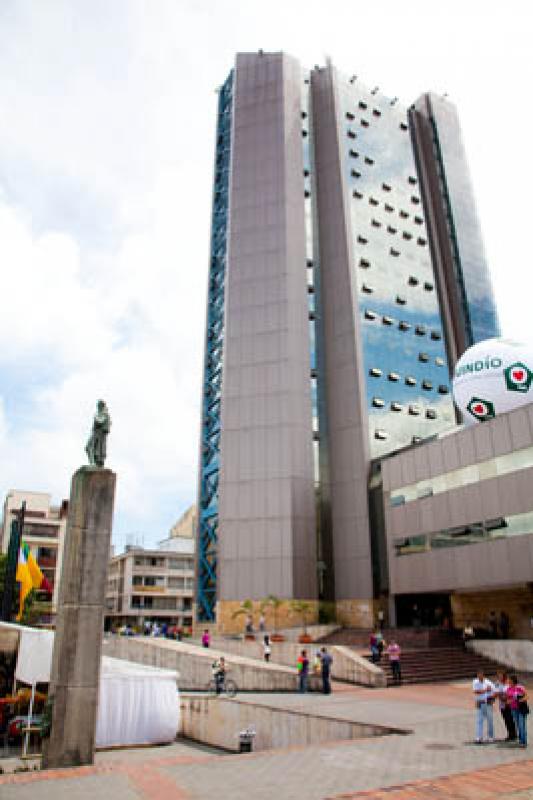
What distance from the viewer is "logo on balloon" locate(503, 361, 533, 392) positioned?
3366cm

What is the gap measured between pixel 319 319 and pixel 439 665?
31.6 metres

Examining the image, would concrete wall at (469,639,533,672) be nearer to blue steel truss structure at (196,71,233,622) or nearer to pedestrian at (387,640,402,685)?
pedestrian at (387,640,402,685)

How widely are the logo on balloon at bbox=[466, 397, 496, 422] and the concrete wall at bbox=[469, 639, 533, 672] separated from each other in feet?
40.4

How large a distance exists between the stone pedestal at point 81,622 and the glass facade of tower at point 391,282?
116 ft

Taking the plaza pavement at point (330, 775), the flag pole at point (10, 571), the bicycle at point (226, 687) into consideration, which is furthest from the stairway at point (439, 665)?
the flag pole at point (10, 571)

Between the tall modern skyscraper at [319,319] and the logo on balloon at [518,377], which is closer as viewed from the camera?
the logo on balloon at [518,377]

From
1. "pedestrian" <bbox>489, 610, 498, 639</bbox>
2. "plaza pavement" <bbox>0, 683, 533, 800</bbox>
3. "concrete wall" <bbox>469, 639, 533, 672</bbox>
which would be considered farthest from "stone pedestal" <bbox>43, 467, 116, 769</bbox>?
"pedestrian" <bbox>489, 610, 498, 639</bbox>

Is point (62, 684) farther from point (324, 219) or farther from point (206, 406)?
point (324, 219)

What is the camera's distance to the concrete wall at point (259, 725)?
16172 millimetres

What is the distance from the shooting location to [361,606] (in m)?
43.7

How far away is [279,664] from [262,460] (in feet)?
61.4

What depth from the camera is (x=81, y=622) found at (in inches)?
571

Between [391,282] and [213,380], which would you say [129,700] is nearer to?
[213,380]

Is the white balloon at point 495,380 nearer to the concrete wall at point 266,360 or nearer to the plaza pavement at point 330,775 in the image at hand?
the concrete wall at point 266,360
